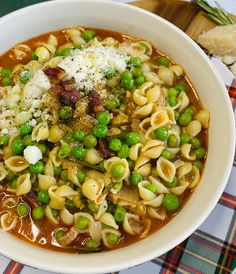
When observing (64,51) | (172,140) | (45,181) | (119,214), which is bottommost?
(45,181)

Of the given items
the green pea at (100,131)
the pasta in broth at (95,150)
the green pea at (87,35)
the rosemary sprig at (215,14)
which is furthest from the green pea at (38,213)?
the rosemary sprig at (215,14)

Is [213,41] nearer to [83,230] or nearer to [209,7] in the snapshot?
[209,7]

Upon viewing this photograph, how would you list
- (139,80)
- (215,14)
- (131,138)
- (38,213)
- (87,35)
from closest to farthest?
(38,213)
(131,138)
(139,80)
(87,35)
(215,14)

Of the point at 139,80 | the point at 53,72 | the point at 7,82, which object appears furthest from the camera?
the point at 7,82

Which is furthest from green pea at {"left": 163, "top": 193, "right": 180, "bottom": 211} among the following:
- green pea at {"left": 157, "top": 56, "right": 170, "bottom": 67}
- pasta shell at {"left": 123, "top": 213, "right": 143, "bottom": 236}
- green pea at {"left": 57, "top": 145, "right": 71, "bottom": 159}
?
green pea at {"left": 157, "top": 56, "right": 170, "bottom": 67}

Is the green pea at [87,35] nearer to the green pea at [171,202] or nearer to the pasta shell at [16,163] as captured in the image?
the pasta shell at [16,163]

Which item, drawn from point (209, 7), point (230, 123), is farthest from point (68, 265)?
point (209, 7)

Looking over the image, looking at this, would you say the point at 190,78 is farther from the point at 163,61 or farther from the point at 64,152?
the point at 64,152

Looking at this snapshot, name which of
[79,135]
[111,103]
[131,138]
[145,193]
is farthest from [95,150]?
[145,193]
